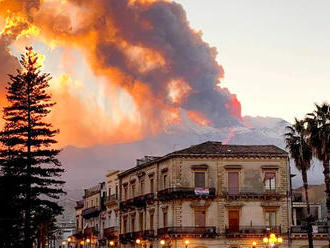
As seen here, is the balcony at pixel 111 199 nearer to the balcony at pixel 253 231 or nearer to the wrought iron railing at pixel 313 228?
the balcony at pixel 253 231

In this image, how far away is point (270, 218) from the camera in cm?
7350

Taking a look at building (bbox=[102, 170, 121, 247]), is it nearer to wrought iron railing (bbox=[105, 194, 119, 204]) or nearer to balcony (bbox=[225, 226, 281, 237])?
wrought iron railing (bbox=[105, 194, 119, 204])

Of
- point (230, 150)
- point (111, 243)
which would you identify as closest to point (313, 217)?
point (230, 150)

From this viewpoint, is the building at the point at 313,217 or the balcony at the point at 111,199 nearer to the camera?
the building at the point at 313,217

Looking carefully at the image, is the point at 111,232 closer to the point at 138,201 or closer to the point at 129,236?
the point at 129,236

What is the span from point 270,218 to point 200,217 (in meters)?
7.31

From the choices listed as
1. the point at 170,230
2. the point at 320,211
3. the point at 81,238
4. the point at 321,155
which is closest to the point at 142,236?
the point at 170,230

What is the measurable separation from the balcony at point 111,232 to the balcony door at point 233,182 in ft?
82.9

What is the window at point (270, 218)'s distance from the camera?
73.4 m

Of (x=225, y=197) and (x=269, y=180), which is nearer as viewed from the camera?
(x=225, y=197)

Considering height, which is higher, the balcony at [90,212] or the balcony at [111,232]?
the balcony at [90,212]

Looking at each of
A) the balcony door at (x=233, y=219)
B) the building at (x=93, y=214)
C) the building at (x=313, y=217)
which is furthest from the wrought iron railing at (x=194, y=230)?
the building at (x=93, y=214)

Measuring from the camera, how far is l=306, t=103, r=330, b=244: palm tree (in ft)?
185

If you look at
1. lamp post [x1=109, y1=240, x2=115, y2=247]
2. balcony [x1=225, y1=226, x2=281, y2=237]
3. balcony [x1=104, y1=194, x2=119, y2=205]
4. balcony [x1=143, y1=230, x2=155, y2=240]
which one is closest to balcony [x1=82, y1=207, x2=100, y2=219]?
balcony [x1=104, y1=194, x2=119, y2=205]
